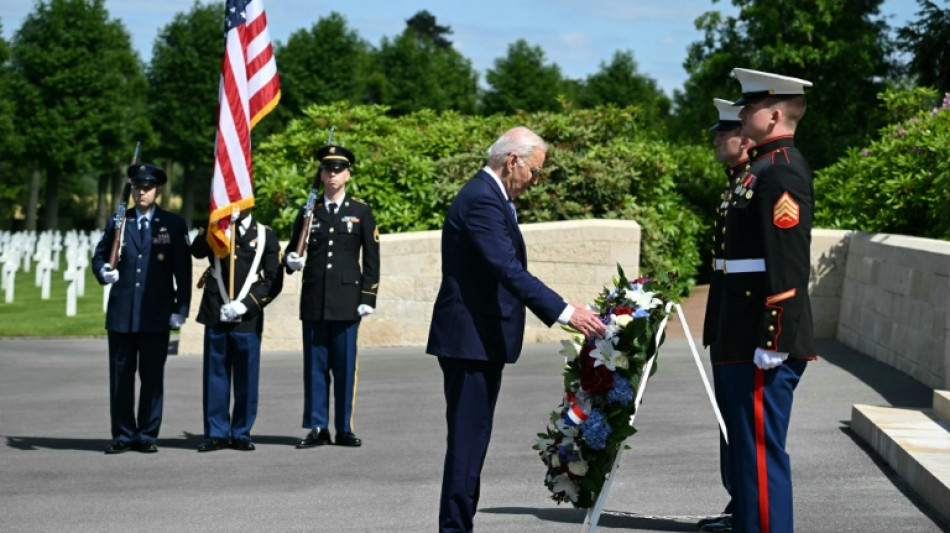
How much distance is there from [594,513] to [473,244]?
1.25 metres

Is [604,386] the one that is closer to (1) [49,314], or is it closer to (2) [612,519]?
(2) [612,519]

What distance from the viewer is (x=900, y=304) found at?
12.5 meters

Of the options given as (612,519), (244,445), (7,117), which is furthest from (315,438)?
(7,117)

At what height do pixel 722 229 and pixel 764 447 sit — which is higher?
pixel 722 229

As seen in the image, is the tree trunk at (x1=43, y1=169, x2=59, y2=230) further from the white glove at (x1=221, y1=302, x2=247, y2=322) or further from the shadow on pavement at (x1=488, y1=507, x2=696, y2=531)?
the shadow on pavement at (x1=488, y1=507, x2=696, y2=531)

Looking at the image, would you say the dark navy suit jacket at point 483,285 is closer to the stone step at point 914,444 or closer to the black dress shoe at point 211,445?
the stone step at point 914,444

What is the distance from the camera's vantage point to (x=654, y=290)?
6352 mm

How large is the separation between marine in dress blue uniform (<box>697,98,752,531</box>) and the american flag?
163 inches

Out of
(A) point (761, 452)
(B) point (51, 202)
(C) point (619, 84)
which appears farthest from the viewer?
(C) point (619, 84)

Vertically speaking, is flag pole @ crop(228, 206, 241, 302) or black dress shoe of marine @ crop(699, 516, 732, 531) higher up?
flag pole @ crop(228, 206, 241, 302)

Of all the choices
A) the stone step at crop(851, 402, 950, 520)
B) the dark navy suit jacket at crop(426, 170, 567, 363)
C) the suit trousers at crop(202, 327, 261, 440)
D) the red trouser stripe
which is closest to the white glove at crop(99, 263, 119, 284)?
the suit trousers at crop(202, 327, 261, 440)

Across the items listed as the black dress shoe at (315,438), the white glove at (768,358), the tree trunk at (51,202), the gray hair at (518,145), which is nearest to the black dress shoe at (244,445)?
the black dress shoe at (315,438)

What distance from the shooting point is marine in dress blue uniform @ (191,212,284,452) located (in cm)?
987

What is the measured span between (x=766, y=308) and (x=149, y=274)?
542 centimetres
